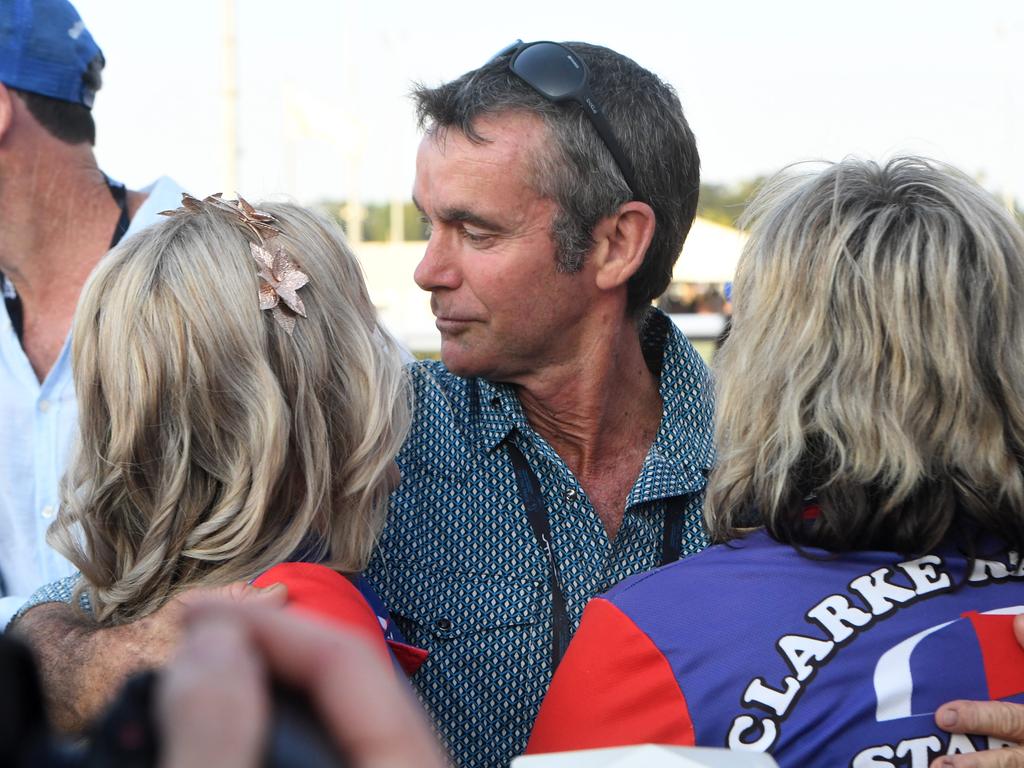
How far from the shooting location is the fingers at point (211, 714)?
1.42 ft

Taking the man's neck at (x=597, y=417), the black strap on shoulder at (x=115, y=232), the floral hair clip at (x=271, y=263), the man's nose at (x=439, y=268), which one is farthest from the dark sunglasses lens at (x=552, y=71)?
the black strap on shoulder at (x=115, y=232)

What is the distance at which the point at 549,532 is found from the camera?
96.3 inches

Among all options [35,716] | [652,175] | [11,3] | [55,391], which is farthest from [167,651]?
[11,3]

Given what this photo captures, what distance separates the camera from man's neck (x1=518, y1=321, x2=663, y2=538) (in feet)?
8.89

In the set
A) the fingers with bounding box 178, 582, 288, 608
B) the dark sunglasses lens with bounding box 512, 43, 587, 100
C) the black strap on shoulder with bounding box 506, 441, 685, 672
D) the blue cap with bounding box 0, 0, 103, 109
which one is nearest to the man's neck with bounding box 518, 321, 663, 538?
the black strap on shoulder with bounding box 506, 441, 685, 672

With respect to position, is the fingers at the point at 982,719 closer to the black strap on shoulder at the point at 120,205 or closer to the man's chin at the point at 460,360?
the man's chin at the point at 460,360

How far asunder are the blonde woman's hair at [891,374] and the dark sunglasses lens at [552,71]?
118 cm

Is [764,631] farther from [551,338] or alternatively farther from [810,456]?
[551,338]

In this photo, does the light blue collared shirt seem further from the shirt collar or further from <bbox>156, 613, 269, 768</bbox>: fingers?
<bbox>156, 613, 269, 768</bbox>: fingers

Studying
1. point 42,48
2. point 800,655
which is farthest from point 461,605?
point 42,48

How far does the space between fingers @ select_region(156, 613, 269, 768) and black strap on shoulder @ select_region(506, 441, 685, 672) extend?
6.39 ft

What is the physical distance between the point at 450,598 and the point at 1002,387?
1249 millimetres

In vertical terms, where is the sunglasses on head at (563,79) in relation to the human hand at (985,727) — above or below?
above

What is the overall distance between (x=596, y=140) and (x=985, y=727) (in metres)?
1.75
